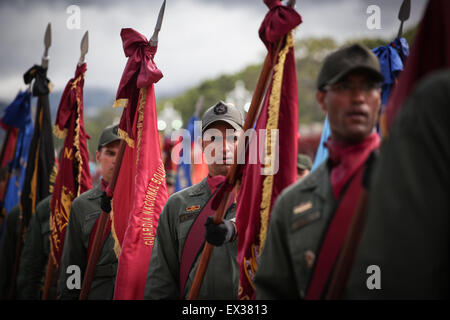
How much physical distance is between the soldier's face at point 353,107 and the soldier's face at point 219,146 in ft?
5.78

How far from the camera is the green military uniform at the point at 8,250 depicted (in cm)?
686

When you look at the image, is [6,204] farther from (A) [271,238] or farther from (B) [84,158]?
(A) [271,238]

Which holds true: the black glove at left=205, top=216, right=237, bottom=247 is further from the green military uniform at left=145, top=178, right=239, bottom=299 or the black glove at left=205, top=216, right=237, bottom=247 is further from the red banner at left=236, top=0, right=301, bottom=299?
the green military uniform at left=145, top=178, right=239, bottom=299

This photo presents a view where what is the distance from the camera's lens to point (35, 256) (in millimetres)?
6078

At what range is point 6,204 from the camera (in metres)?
8.12

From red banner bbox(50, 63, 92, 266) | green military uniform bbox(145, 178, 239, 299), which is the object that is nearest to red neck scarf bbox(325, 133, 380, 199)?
green military uniform bbox(145, 178, 239, 299)

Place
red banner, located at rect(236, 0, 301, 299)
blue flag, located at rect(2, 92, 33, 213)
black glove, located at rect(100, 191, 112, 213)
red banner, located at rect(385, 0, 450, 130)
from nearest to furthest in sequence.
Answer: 1. red banner, located at rect(385, 0, 450, 130)
2. red banner, located at rect(236, 0, 301, 299)
3. black glove, located at rect(100, 191, 112, 213)
4. blue flag, located at rect(2, 92, 33, 213)

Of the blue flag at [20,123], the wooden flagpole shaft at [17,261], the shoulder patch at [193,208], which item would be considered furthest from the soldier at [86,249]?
the blue flag at [20,123]

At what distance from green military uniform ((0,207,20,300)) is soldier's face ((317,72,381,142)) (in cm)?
570

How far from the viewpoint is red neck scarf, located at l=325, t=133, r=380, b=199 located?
7.68ft

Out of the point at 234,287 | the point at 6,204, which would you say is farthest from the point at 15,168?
the point at 234,287

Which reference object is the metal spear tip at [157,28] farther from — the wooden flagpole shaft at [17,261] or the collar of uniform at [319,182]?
the wooden flagpole shaft at [17,261]

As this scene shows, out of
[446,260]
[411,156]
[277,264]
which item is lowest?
[446,260]

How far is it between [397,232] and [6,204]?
7.65 m
